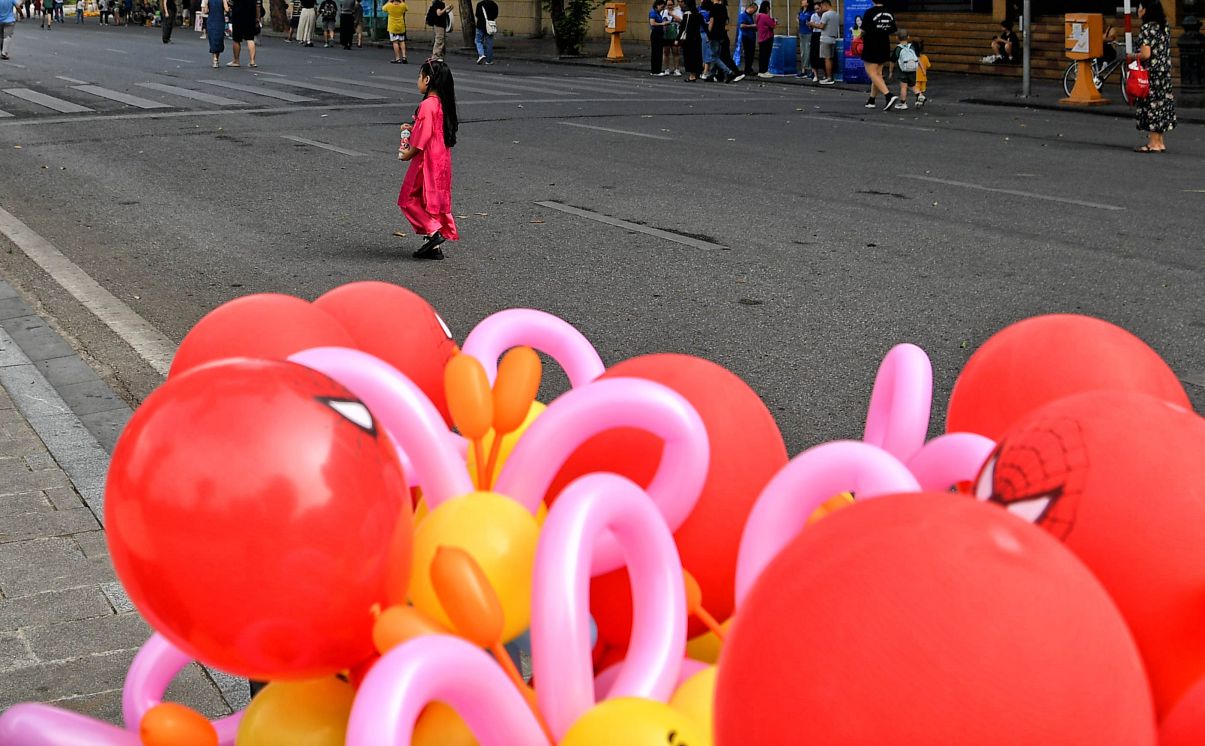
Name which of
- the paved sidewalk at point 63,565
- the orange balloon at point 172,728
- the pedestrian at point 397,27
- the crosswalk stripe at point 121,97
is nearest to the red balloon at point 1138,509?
the orange balloon at point 172,728

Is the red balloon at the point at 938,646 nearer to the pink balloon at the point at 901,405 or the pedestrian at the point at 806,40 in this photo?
the pink balloon at the point at 901,405

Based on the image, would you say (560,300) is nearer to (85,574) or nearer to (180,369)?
(85,574)

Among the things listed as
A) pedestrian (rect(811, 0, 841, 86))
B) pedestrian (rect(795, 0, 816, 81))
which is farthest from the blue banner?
pedestrian (rect(795, 0, 816, 81))

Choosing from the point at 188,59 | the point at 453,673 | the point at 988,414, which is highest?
the point at 188,59

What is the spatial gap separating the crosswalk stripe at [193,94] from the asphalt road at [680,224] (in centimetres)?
37

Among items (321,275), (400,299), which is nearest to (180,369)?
(400,299)

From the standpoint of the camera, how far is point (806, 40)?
28641 millimetres

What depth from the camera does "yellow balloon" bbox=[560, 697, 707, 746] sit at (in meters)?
1.82

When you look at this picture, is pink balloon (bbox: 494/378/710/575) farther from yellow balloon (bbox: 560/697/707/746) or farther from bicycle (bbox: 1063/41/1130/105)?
bicycle (bbox: 1063/41/1130/105)

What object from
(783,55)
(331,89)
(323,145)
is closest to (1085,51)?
(783,55)

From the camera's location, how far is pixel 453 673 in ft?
5.81

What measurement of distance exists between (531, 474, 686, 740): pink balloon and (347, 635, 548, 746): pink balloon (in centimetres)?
7

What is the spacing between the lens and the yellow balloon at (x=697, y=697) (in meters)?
1.98

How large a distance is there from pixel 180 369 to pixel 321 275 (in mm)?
5990
